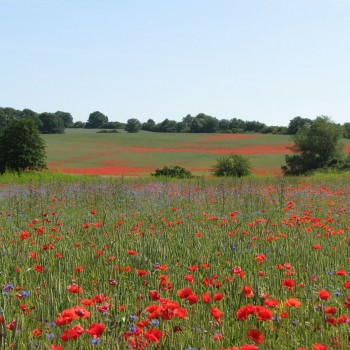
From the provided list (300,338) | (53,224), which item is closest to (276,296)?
(300,338)

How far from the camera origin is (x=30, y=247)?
559cm

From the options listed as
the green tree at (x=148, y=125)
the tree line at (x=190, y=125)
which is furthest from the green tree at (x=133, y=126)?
the green tree at (x=148, y=125)

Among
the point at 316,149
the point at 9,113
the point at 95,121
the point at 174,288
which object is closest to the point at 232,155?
the point at 316,149

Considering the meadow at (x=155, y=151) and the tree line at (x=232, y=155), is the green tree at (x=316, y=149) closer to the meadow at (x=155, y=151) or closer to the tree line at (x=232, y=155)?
the tree line at (x=232, y=155)

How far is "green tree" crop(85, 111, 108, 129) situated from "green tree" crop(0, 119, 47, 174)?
6467 centimetres

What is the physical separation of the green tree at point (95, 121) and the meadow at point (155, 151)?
2610 cm

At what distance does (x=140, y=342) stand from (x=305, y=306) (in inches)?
66.7

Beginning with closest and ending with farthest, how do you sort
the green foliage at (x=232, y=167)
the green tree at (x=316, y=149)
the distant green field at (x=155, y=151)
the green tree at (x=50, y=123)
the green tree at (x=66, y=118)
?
the green foliage at (x=232, y=167)
the green tree at (x=316, y=149)
the distant green field at (x=155, y=151)
the green tree at (x=50, y=123)
the green tree at (x=66, y=118)

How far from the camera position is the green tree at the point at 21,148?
30797 mm

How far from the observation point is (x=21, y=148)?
30.8m

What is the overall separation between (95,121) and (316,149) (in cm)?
6099

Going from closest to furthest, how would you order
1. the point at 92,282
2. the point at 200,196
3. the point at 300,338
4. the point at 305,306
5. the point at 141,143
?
the point at 300,338, the point at 305,306, the point at 92,282, the point at 200,196, the point at 141,143

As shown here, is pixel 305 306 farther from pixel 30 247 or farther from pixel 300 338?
pixel 30 247

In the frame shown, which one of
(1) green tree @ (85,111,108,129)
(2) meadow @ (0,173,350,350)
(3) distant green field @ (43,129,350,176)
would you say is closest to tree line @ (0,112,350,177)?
(3) distant green field @ (43,129,350,176)
